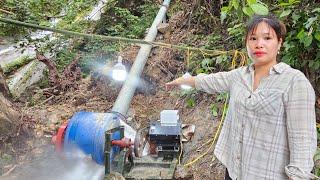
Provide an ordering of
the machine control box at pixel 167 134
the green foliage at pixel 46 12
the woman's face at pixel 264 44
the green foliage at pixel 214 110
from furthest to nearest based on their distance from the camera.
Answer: the green foliage at pixel 46 12 → the green foliage at pixel 214 110 → the machine control box at pixel 167 134 → the woman's face at pixel 264 44

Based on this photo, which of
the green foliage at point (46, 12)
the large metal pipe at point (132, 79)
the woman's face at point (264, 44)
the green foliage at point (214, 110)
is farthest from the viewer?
the green foliage at point (46, 12)

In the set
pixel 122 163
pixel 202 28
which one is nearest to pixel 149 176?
pixel 122 163

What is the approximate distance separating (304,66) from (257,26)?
159cm

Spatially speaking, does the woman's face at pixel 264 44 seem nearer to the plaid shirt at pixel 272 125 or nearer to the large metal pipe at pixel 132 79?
the plaid shirt at pixel 272 125

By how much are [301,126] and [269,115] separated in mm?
159

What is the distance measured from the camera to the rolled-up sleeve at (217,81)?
2152mm

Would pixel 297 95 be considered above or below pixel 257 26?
below

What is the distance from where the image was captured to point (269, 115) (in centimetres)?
178

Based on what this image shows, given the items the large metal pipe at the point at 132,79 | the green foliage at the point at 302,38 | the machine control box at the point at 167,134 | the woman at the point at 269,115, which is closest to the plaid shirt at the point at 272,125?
the woman at the point at 269,115

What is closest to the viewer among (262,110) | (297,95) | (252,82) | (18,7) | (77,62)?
(297,95)

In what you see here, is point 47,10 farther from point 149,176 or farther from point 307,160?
point 307,160

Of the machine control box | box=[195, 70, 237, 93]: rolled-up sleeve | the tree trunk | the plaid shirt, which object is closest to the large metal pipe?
the machine control box

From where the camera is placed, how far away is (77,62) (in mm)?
6430

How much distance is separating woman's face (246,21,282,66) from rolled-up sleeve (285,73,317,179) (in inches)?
8.3
